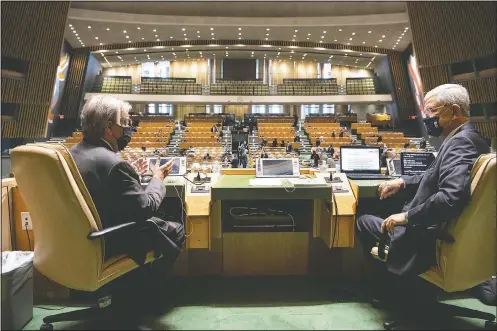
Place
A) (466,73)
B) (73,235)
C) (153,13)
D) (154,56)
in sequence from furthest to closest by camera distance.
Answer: (154,56) < (153,13) < (466,73) < (73,235)

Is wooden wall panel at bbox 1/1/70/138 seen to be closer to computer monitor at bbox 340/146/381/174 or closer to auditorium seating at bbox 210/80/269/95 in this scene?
auditorium seating at bbox 210/80/269/95

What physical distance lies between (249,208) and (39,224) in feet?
4.97

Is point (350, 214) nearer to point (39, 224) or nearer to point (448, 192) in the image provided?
point (448, 192)

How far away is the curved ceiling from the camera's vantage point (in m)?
12.0

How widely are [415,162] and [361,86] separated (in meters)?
16.2

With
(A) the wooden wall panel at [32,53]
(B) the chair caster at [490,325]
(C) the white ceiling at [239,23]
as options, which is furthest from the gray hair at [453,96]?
(C) the white ceiling at [239,23]

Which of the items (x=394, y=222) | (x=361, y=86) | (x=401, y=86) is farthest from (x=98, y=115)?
(x=361, y=86)

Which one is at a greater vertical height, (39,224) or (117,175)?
(117,175)

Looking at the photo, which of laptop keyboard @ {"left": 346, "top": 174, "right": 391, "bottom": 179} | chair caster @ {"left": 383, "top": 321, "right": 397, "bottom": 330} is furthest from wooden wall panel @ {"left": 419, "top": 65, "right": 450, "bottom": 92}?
chair caster @ {"left": 383, "top": 321, "right": 397, "bottom": 330}

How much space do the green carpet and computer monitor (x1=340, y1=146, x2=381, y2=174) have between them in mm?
880

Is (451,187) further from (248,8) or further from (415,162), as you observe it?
(248,8)

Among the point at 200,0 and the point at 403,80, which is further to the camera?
the point at 403,80

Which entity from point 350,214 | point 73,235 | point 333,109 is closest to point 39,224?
point 73,235

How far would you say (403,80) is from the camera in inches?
626
